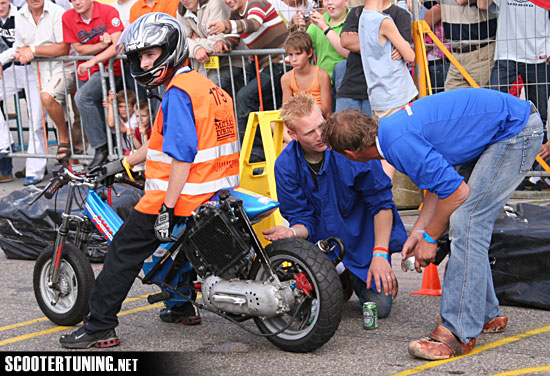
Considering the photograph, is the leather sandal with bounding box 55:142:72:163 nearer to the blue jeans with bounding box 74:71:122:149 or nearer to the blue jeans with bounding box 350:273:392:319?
the blue jeans with bounding box 74:71:122:149

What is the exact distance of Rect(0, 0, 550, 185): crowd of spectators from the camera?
757cm

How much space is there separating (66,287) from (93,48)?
4.85m

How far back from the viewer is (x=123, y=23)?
1007 centimetres

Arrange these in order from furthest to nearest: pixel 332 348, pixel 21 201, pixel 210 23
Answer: pixel 210 23 < pixel 21 201 < pixel 332 348

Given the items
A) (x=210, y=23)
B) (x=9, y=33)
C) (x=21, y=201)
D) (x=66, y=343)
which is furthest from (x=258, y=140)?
(x=9, y=33)

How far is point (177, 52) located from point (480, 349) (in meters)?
2.41

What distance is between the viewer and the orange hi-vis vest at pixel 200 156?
4965mm

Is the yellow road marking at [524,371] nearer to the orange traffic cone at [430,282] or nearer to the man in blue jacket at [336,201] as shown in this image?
the man in blue jacket at [336,201]

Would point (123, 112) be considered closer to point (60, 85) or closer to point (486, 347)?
point (60, 85)

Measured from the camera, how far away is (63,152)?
34.0 ft

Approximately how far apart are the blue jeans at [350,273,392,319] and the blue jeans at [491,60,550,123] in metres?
2.97

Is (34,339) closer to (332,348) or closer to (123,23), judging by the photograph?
(332,348)

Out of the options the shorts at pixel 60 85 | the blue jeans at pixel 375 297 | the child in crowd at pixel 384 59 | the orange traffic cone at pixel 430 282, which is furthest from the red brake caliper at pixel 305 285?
the shorts at pixel 60 85

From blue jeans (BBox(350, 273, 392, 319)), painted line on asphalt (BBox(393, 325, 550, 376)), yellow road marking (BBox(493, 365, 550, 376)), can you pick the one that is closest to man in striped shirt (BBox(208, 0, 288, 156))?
blue jeans (BBox(350, 273, 392, 319))
